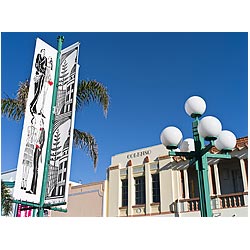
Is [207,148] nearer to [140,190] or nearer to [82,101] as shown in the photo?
[82,101]

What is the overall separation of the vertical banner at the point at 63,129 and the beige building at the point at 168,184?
24.5 feet

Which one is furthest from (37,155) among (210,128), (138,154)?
(138,154)

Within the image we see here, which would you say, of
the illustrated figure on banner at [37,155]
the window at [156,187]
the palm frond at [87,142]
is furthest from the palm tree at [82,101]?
the window at [156,187]

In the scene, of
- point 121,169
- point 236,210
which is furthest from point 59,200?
point 121,169

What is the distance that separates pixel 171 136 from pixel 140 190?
32.9 feet

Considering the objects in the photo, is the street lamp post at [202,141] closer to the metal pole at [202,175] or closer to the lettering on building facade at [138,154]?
the metal pole at [202,175]

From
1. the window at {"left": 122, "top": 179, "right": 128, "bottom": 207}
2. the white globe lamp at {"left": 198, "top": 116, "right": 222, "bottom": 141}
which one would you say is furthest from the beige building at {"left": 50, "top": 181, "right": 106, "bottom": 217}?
the white globe lamp at {"left": 198, "top": 116, "right": 222, "bottom": 141}

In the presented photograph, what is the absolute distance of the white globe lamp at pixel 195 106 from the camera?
4531 millimetres

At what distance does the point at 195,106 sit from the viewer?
4.53 meters

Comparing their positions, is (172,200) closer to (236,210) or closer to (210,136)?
(236,210)

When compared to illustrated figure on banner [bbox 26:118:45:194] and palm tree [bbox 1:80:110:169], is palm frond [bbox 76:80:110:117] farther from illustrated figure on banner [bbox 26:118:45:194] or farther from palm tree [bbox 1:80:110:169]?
illustrated figure on banner [bbox 26:118:45:194]

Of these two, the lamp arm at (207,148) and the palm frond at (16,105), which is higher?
the palm frond at (16,105)

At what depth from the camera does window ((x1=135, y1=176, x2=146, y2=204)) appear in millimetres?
13795
